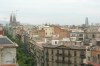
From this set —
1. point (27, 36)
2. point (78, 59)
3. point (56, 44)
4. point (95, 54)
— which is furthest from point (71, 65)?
point (27, 36)

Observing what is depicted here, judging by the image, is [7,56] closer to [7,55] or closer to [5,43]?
[7,55]

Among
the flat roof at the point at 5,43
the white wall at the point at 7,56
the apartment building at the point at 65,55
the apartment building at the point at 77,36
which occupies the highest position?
the flat roof at the point at 5,43

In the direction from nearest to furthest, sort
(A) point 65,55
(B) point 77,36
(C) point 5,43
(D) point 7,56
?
(D) point 7,56, (C) point 5,43, (A) point 65,55, (B) point 77,36

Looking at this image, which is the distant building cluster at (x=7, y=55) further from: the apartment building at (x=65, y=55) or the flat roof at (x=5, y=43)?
the apartment building at (x=65, y=55)

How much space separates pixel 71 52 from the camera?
77.4 meters

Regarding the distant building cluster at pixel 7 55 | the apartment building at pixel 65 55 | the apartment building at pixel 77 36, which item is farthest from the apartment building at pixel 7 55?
the apartment building at pixel 77 36

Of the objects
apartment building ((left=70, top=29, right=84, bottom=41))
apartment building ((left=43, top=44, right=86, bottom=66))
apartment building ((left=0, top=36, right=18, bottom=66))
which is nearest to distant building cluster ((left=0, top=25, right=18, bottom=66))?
apartment building ((left=0, top=36, right=18, bottom=66))

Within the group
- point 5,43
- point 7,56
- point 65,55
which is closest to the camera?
point 7,56

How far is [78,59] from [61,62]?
4563 mm

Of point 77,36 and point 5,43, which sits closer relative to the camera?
point 5,43

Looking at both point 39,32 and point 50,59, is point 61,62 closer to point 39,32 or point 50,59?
point 50,59

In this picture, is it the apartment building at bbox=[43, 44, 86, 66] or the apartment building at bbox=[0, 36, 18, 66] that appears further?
the apartment building at bbox=[43, 44, 86, 66]

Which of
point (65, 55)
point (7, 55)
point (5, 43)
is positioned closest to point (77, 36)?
point (65, 55)

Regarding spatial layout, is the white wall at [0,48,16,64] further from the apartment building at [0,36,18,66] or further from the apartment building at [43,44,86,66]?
the apartment building at [43,44,86,66]
